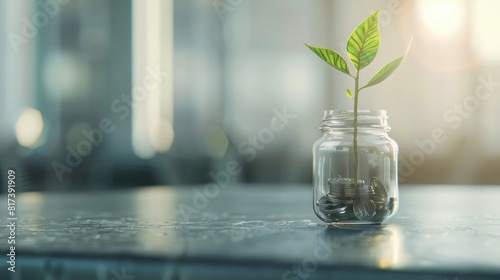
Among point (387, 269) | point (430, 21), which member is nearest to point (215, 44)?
point (430, 21)

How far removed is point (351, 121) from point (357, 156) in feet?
0.16

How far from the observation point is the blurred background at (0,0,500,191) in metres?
3.38

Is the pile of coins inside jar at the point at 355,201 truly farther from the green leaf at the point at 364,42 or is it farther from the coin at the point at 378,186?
the green leaf at the point at 364,42

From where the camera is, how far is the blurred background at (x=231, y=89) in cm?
338

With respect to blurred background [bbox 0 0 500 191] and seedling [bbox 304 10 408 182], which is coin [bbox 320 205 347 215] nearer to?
seedling [bbox 304 10 408 182]

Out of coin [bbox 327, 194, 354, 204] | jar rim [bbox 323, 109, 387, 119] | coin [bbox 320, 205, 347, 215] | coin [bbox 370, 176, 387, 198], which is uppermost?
jar rim [bbox 323, 109, 387, 119]

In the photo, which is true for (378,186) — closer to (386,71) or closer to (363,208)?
(363,208)

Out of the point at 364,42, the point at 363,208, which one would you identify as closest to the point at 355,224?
the point at 363,208

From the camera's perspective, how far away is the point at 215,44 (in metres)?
4.59

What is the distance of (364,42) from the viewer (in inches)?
36.7

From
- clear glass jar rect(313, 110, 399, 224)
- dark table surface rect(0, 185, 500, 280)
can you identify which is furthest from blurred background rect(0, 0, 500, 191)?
clear glass jar rect(313, 110, 399, 224)

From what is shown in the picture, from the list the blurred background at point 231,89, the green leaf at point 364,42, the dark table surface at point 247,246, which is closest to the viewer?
Answer: the dark table surface at point 247,246

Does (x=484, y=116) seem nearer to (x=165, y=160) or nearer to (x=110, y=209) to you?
(x=165, y=160)

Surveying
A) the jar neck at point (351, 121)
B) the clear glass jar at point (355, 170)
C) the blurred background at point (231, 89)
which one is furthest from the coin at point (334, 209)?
the blurred background at point (231, 89)
